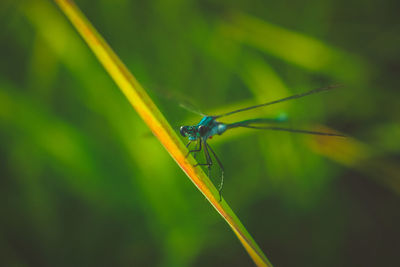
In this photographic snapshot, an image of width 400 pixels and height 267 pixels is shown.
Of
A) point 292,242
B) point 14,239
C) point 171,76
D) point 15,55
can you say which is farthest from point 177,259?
point 15,55

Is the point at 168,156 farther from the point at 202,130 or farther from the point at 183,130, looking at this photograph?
the point at 202,130

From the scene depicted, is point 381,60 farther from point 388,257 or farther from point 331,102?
point 388,257

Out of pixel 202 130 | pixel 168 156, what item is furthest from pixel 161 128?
pixel 168 156

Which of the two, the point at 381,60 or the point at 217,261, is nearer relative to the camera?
the point at 217,261

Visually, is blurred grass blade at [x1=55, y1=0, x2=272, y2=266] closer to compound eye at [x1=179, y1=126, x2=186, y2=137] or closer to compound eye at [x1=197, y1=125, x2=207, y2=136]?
compound eye at [x1=197, y1=125, x2=207, y2=136]

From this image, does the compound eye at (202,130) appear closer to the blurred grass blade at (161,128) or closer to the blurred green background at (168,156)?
the blurred green background at (168,156)

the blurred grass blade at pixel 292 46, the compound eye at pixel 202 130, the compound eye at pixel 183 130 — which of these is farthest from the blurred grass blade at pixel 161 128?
the blurred grass blade at pixel 292 46

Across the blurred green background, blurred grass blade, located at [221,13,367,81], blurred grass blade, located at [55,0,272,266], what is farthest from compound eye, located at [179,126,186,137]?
blurred grass blade, located at [221,13,367,81]

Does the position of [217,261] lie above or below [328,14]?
below
